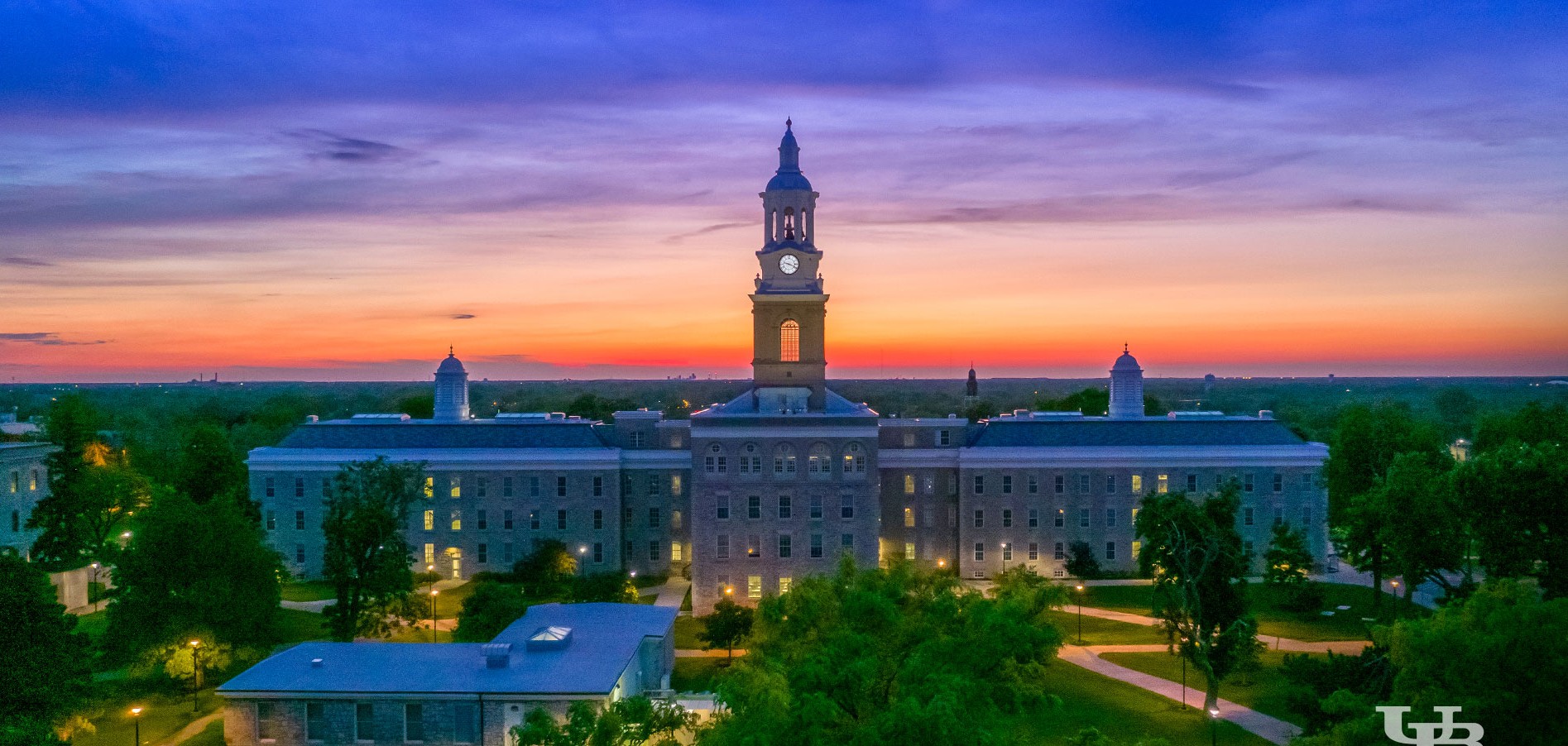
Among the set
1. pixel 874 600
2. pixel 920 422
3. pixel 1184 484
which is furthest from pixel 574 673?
pixel 1184 484

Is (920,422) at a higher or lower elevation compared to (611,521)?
higher

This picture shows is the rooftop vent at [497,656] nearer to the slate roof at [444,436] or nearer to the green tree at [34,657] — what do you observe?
the green tree at [34,657]

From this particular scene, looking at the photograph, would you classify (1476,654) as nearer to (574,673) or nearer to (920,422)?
(574,673)

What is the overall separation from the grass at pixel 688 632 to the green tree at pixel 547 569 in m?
9.09

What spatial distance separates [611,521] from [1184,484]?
36.7 meters

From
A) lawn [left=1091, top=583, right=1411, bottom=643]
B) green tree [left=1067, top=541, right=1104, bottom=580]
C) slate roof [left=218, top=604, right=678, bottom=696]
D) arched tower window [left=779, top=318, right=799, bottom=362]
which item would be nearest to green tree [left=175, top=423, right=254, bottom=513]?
slate roof [left=218, top=604, right=678, bottom=696]

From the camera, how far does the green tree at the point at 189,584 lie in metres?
44.4

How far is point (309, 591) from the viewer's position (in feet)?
220

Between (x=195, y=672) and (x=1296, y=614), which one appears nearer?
(x=195, y=672)

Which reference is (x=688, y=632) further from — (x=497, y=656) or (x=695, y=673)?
(x=497, y=656)

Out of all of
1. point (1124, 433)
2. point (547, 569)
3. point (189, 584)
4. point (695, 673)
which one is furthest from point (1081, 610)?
point (189, 584)

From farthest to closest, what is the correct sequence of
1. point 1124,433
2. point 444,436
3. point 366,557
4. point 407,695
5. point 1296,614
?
Answer: point 444,436 → point 1124,433 → point 1296,614 → point 366,557 → point 407,695

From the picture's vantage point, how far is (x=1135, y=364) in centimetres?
8325

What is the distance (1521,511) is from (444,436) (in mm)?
59493
